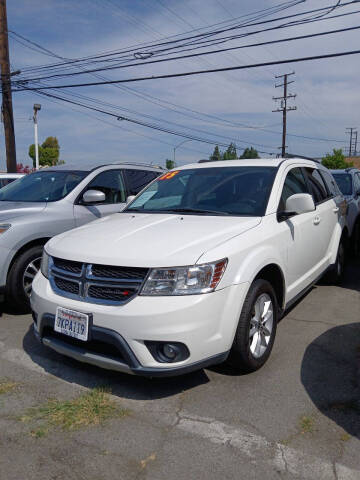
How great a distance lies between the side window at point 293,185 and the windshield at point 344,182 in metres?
4.04

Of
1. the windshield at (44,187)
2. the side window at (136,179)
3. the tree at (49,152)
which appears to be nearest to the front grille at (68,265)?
the windshield at (44,187)

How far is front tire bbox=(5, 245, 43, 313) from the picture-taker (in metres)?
4.67

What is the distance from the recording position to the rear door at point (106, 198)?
218 inches

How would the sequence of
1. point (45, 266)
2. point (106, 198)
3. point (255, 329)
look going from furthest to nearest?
point (106, 198), point (45, 266), point (255, 329)

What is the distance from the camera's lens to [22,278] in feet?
15.5

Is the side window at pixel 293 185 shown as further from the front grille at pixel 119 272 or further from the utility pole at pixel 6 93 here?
the utility pole at pixel 6 93

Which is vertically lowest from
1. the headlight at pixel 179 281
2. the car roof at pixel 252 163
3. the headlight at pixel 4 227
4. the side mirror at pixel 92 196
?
the headlight at pixel 179 281

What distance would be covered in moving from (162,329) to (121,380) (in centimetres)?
91

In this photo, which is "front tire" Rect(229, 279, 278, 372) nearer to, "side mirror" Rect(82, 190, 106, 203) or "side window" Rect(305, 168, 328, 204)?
"side window" Rect(305, 168, 328, 204)

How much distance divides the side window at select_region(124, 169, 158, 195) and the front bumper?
3603 millimetres

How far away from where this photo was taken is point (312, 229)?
14.8 ft

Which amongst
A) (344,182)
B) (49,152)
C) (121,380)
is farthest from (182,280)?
(49,152)

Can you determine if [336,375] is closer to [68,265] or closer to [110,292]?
[110,292]

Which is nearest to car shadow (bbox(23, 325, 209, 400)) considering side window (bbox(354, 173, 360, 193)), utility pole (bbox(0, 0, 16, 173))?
side window (bbox(354, 173, 360, 193))
